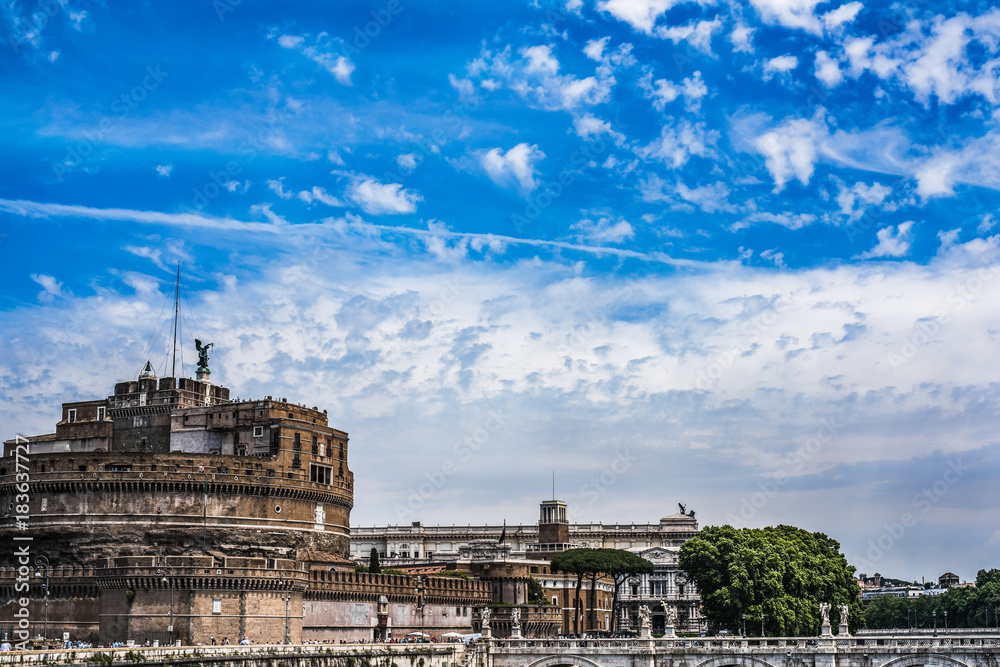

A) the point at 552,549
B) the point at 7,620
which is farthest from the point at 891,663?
the point at 552,549

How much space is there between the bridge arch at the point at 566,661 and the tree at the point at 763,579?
18.3m

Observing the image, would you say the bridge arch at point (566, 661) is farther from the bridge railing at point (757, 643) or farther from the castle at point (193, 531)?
the castle at point (193, 531)

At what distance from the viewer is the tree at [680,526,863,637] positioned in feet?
342

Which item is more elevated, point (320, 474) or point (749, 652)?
point (320, 474)

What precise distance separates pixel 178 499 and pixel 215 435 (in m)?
10.1

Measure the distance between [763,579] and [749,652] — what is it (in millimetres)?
17121

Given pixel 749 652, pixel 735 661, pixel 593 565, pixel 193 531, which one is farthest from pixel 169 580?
pixel 593 565

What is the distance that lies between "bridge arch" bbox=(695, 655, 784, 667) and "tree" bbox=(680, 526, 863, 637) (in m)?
14.5

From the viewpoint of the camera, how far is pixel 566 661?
92750mm

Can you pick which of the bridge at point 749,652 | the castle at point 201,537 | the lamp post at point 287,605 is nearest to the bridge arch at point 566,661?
the bridge at point 749,652

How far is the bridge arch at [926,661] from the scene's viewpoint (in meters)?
83.8

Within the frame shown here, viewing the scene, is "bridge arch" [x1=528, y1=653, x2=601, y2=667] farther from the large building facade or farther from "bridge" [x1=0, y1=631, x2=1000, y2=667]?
the large building facade

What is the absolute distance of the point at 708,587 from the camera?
109625mm

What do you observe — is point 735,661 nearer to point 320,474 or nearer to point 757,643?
point 757,643
